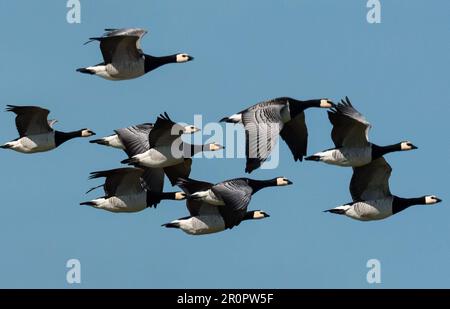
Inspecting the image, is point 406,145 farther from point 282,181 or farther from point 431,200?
point 282,181

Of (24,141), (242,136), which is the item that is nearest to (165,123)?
(242,136)

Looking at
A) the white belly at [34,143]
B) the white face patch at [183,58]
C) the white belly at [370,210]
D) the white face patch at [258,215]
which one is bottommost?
the white face patch at [258,215]

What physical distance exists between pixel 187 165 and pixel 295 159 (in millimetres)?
2587

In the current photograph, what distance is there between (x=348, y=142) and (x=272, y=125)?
8.96ft

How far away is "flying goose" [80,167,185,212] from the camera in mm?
50406

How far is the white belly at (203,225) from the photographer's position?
49.8 metres

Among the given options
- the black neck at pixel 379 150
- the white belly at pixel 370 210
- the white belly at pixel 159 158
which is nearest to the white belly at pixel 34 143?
the white belly at pixel 159 158

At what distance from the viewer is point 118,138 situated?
51812 mm

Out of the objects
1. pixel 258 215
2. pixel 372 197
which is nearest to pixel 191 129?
pixel 258 215

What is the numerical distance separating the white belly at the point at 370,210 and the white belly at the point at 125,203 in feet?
15.5

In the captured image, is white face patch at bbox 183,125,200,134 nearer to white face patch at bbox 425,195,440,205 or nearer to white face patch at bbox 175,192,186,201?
white face patch at bbox 175,192,186,201

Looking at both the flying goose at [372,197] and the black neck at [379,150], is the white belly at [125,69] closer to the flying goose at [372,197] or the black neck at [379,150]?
the flying goose at [372,197]

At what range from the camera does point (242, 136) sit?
48938mm

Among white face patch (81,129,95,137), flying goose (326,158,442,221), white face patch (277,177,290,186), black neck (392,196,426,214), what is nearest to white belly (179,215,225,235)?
white face patch (277,177,290,186)
